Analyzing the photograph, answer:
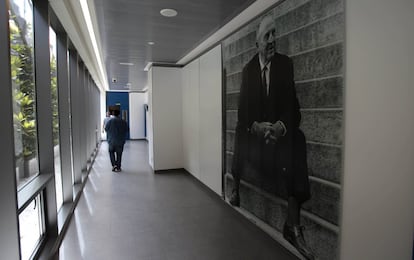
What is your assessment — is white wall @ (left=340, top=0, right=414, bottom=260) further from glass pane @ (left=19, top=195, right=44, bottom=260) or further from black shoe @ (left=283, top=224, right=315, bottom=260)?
glass pane @ (left=19, top=195, right=44, bottom=260)

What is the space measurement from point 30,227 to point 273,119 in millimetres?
3027

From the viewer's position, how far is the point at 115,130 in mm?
7316

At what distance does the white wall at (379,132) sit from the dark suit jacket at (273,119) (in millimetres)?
577

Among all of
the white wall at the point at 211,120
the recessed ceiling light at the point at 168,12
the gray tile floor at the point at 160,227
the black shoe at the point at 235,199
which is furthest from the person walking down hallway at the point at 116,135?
the recessed ceiling light at the point at 168,12

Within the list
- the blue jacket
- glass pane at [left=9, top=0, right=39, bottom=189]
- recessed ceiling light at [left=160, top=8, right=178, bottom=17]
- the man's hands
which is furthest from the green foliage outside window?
the blue jacket

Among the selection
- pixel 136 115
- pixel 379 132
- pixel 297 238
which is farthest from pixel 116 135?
pixel 136 115

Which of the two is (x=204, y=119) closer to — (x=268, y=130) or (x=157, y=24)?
(x=157, y=24)

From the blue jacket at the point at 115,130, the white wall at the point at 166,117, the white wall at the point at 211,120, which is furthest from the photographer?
the blue jacket at the point at 115,130

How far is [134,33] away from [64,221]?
3133mm

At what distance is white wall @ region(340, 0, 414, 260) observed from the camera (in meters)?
1.81

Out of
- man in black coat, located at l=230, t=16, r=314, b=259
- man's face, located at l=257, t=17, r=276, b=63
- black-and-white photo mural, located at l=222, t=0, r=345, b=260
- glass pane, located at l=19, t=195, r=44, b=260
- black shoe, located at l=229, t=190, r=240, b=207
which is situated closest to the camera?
black-and-white photo mural, located at l=222, t=0, r=345, b=260

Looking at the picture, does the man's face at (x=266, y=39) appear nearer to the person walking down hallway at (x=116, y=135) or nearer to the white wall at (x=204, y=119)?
the white wall at (x=204, y=119)

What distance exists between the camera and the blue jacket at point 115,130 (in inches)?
289

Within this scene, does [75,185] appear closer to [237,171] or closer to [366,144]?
[237,171]
